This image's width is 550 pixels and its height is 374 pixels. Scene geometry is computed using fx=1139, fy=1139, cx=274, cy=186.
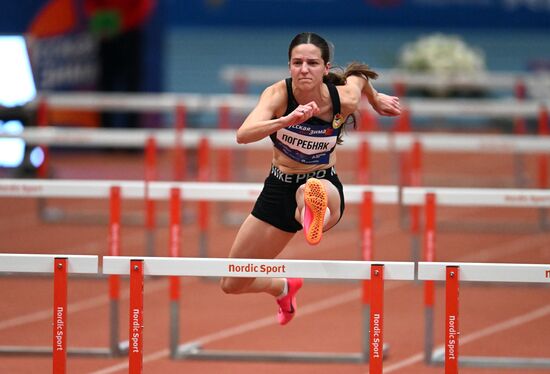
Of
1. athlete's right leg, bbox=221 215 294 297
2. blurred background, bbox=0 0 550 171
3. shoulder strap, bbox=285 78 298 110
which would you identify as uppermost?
blurred background, bbox=0 0 550 171

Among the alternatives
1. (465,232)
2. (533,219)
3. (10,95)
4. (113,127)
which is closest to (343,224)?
(465,232)

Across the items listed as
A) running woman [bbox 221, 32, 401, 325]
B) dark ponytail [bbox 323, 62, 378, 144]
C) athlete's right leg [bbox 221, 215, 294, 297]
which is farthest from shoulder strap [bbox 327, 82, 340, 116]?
athlete's right leg [bbox 221, 215, 294, 297]

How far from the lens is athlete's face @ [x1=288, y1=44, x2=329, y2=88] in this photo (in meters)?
6.08

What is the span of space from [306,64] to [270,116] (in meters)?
0.34

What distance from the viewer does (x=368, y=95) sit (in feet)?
22.0

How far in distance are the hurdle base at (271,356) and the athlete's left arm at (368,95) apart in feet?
6.11

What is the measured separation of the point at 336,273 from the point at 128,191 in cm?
231

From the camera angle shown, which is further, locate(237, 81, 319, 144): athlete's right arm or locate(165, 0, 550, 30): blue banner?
locate(165, 0, 550, 30): blue banner

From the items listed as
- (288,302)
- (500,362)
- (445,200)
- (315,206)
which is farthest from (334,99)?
(500,362)

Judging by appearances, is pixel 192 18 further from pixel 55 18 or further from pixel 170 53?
pixel 55 18

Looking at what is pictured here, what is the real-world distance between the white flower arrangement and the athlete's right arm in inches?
438

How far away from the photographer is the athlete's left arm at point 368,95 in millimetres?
6430

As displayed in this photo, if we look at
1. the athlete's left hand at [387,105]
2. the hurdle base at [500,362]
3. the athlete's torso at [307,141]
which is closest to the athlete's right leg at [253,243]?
the athlete's torso at [307,141]

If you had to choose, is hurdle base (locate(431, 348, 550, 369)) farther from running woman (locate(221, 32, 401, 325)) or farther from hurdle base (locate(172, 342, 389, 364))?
running woman (locate(221, 32, 401, 325))
